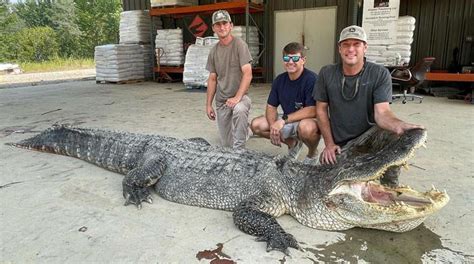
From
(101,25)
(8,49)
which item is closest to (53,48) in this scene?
(8,49)

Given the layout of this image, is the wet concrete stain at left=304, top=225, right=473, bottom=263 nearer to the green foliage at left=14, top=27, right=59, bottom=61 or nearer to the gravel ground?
the gravel ground

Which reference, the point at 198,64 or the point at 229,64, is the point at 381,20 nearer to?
the point at 198,64

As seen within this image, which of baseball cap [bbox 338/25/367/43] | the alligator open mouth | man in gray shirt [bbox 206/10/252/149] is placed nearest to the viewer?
the alligator open mouth

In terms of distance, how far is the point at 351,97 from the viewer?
110 inches

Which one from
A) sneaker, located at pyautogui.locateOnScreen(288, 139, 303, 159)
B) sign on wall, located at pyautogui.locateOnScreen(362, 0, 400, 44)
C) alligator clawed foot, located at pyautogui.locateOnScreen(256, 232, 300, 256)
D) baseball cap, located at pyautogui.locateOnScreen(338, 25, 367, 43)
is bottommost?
alligator clawed foot, located at pyautogui.locateOnScreen(256, 232, 300, 256)

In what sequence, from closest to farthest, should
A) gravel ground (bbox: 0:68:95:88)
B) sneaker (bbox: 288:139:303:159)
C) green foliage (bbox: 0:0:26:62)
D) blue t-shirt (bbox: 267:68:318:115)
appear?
1. blue t-shirt (bbox: 267:68:318:115)
2. sneaker (bbox: 288:139:303:159)
3. gravel ground (bbox: 0:68:95:88)
4. green foliage (bbox: 0:0:26:62)

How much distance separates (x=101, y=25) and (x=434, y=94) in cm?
3483

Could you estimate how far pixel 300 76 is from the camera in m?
3.49

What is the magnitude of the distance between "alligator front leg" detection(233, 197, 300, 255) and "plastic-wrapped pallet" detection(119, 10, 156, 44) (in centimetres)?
1182

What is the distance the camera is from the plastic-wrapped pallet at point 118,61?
11.9 m

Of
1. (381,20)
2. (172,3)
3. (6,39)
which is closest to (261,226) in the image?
(381,20)

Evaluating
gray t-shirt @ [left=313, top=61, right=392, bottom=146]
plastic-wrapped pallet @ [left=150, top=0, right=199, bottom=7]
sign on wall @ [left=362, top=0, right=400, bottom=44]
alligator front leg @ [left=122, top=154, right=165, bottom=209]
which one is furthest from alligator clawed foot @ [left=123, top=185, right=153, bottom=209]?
plastic-wrapped pallet @ [left=150, top=0, right=199, bottom=7]

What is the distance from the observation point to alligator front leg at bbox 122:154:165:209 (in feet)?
9.60

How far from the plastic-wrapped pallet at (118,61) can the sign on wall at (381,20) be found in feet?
26.2
